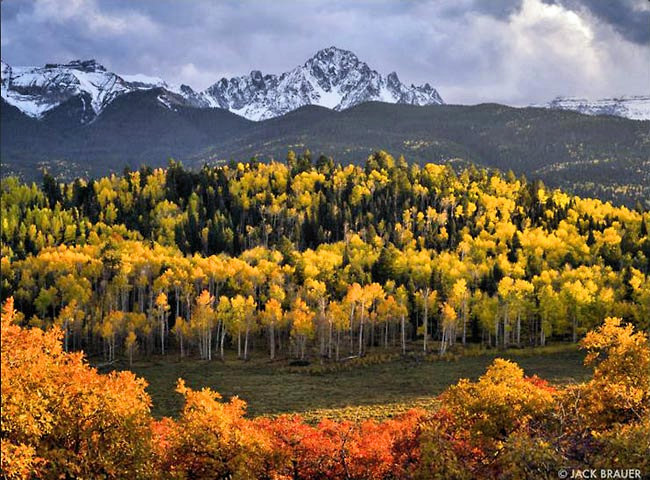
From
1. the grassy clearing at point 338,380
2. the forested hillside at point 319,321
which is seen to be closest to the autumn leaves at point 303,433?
the forested hillside at point 319,321

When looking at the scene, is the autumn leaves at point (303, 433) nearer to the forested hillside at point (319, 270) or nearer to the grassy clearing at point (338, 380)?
the grassy clearing at point (338, 380)

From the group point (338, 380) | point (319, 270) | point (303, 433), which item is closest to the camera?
point (303, 433)

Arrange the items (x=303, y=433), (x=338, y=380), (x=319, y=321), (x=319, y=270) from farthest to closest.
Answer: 1. (x=319, y=270)
2. (x=319, y=321)
3. (x=338, y=380)
4. (x=303, y=433)

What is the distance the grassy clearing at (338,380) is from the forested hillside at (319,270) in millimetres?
7092

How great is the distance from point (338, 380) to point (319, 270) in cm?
4752

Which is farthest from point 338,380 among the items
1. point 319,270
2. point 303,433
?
point 303,433

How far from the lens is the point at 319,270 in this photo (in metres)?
141

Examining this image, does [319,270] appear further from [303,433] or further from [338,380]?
[303,433]

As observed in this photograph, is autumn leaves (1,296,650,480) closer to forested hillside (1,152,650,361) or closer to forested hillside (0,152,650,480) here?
forested hillside (0,152,650,480)

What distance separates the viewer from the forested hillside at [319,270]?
380 ft

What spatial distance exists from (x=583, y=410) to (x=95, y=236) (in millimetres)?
153064

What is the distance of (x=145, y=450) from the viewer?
1216 inches

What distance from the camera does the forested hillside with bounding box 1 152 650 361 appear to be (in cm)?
11581

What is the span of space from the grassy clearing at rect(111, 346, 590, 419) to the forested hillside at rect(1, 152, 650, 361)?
279 inches
